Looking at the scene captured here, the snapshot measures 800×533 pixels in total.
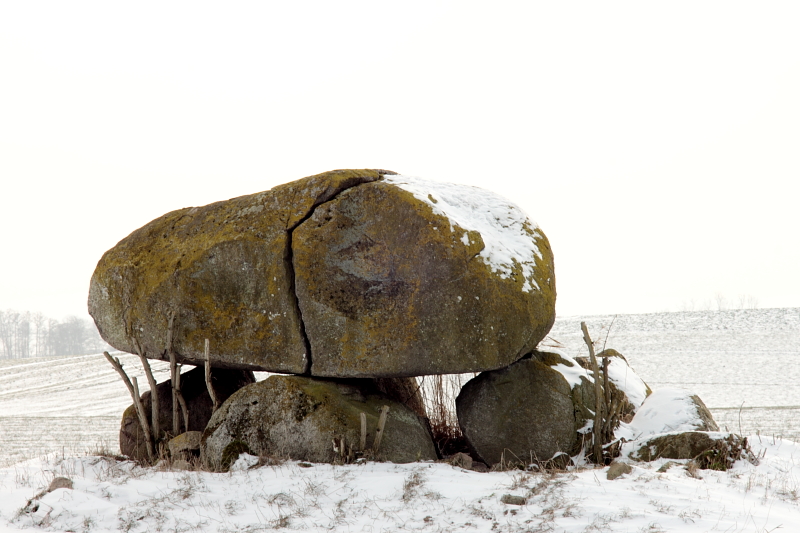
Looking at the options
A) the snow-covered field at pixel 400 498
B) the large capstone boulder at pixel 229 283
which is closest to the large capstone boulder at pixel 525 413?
the snow-covered field at pixel 400 498

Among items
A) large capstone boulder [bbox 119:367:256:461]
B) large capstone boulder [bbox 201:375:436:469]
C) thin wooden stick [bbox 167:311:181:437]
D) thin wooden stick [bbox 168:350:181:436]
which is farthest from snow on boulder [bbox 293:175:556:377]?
large capstone boulder [bbox 119:367:256:461]

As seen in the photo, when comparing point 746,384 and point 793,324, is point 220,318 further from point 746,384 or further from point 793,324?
point 793,324

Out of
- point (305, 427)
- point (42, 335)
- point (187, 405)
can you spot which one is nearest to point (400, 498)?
point (305, 427)

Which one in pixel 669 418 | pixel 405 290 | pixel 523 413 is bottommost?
pixel 669 418

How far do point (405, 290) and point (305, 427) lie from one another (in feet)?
6.88

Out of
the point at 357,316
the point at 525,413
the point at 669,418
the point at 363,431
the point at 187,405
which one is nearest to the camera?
the point at 363,431

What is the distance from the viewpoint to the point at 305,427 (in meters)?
7.14

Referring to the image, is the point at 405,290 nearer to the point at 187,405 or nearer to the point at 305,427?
the point at 305,427

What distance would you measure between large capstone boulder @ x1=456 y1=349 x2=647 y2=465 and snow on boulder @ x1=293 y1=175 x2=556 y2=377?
0.50 meters

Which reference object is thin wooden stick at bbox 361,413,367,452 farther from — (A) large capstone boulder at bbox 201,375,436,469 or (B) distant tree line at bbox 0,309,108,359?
(B) distant tree line at bbox 0,309,108,359

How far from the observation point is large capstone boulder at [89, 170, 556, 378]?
7.36 m

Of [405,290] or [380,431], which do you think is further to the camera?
[405,290]

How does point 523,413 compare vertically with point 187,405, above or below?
above

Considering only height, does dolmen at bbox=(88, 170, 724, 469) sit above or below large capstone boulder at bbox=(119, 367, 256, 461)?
above
